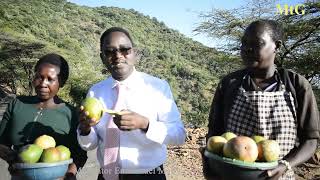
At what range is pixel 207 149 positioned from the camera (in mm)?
2232

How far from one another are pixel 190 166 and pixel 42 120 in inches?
265

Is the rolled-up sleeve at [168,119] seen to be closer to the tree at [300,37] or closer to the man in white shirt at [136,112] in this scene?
the man in white shirt at [136,112]

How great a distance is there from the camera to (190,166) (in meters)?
9.32

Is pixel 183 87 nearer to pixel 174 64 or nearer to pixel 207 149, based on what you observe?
pixel 174 64

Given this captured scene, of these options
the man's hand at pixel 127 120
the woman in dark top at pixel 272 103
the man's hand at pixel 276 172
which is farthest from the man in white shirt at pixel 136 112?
the man's hand at pixel 276 172

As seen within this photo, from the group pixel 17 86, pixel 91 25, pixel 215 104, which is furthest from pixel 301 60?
pixel 91 25

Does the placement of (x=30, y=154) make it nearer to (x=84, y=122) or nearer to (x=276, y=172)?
(x=84, y=122)

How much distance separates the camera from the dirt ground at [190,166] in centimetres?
850

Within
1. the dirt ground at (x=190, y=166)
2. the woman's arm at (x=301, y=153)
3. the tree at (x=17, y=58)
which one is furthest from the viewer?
the tree at (x=17, y=58)

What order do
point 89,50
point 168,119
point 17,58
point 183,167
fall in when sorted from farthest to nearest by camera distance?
1. point 89,50
2. point 17,58
3. point 183,167
4. point 168,119

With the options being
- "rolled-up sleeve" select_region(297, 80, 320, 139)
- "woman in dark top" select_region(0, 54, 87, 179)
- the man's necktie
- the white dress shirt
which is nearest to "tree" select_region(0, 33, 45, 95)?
"woman in dark top" select_region(0, 54, 87, 179)

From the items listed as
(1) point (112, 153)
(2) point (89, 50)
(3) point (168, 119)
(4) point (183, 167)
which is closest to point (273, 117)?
→ (3) point (168, 119)

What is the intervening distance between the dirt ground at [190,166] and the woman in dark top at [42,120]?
5.51 metres

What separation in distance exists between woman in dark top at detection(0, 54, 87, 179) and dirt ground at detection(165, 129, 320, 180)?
5511 mm
